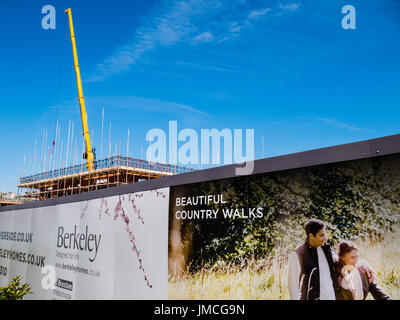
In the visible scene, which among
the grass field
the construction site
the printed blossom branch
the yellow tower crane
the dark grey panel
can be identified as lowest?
the grass field

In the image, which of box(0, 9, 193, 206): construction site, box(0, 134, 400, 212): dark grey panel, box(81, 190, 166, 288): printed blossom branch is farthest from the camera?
box(0, 9, 193, 206): construction site

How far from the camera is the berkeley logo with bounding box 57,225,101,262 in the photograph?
7796 mm

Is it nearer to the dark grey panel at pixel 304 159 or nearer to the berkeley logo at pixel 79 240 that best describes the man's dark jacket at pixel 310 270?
the dark grey panel at pixel 304 159

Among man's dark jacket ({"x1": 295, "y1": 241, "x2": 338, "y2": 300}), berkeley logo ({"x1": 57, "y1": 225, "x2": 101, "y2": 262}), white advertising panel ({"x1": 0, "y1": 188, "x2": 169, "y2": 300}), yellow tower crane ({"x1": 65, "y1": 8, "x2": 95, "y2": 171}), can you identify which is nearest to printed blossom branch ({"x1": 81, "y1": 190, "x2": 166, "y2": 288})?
white advertising panel ({"x1": 0, "y1": 188, "x2": 169, "y2": 300})

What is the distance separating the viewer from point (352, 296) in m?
3.83

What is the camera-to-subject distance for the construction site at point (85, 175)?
2469cm

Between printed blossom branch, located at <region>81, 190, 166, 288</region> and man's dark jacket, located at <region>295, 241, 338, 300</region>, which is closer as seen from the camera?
man's dark jacket, located at <region>295, 241, 338, 300</region>

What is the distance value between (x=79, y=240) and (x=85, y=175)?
72.3ft

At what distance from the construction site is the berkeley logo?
8701mm

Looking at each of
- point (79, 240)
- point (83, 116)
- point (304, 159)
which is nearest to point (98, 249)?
point (79, 240)

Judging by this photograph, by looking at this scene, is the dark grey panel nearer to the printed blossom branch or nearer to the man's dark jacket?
the printed blossom branch
